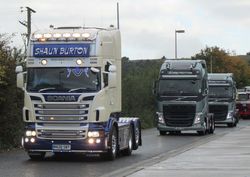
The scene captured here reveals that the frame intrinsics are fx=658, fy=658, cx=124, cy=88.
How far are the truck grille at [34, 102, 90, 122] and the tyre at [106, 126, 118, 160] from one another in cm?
105

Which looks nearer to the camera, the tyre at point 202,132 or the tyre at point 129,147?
the tyre at point 129,147

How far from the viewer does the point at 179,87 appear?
32281 mm

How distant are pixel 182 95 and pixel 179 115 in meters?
1.12

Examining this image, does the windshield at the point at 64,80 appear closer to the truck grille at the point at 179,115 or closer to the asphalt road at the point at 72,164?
the asphalt road at the point at 72,164

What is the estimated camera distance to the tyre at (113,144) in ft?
59.9

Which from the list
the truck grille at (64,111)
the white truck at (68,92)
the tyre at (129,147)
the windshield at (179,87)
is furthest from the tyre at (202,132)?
the truck grille at (64,111)

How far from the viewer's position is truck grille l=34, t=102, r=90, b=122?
57.9 feet

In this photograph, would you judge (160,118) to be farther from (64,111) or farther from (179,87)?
(64,111)

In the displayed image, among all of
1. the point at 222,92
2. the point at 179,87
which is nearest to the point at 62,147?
the point at 179,87

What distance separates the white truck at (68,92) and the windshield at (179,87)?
1400cm

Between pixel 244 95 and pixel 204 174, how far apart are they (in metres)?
48.5

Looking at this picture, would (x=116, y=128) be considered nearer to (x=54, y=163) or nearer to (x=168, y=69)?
(x=54, y=163)

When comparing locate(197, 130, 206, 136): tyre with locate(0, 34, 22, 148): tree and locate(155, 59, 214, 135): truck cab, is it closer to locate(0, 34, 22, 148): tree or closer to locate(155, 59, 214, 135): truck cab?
locate(155, 59, 214, 135): truck cab

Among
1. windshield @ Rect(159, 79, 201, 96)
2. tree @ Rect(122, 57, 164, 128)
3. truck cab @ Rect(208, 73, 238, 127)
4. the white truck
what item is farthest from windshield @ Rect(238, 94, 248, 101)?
the white truck
